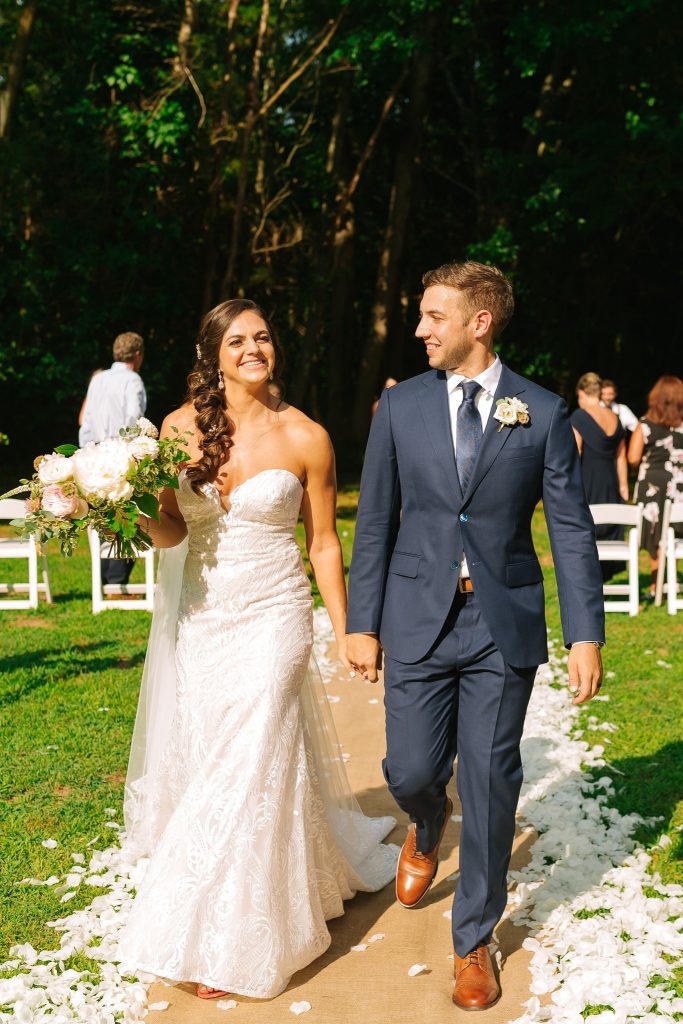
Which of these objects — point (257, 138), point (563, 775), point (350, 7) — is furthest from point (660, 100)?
Answer: point (563, 775)

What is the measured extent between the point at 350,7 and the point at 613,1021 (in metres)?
20.4

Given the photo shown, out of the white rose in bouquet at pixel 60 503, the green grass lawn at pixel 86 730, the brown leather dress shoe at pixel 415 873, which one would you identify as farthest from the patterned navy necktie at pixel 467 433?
the green grass lawn at pixel 86 730

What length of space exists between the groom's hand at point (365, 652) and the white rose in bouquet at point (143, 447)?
39.1 inches

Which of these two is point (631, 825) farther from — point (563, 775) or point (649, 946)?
point (649, 946)

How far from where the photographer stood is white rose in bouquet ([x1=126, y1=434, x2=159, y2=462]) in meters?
4.19

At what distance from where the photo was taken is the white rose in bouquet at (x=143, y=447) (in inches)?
165

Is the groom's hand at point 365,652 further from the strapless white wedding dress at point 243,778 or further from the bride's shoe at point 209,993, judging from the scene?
the bride's shoe at point 209,993

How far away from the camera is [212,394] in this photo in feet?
15.3

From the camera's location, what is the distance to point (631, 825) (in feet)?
18.9

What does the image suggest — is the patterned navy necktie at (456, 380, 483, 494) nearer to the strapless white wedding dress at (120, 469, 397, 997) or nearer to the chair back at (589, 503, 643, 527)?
the strapless white wedding dress at (120, 469, 397, 997)

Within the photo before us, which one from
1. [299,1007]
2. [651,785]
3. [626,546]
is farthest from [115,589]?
[299,1007]

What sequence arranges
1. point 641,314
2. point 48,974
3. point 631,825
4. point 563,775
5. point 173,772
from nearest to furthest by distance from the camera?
point 48,974, point 173,772, point 631,825, point 563,775, point 641,314

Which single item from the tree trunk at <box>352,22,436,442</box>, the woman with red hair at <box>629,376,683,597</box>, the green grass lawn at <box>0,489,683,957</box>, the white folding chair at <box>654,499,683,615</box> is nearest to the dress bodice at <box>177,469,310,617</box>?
the green grass lawn at <box>0,489,683,957</box>

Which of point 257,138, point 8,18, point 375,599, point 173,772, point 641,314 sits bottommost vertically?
point 173,772
